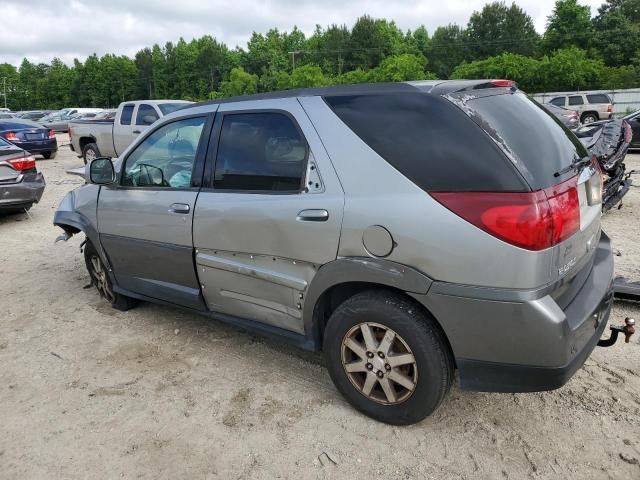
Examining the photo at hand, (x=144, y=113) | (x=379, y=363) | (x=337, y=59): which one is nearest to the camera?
(x=379, y=363)

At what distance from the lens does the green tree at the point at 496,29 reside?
75.9 metres

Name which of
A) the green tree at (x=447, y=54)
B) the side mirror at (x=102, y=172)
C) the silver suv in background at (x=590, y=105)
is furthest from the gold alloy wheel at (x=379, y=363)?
the green tree at (x=447, y=54)

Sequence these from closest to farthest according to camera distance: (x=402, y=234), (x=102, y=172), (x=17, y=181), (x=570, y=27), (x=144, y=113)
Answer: (x=402, y=234) → (x=102, y=172) → (x=17, y=181) → (x=144, y=113) → (x=570, y=27)

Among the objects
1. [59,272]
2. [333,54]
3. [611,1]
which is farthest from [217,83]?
[59,272]

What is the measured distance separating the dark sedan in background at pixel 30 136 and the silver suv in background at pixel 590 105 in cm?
2266

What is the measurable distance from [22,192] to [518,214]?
329 inches

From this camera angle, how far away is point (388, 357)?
8.92 ft

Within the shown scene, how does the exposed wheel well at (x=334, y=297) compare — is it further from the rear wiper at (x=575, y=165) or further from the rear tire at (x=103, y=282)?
the rear tire at (x=103, y=282)

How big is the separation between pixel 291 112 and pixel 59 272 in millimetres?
4106

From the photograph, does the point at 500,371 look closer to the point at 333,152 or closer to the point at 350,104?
the point at 333,152

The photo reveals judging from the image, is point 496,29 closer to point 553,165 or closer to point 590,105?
point 590,105

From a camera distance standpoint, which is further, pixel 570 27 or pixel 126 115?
pixel 570 27

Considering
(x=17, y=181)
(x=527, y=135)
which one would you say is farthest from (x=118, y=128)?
(x=527, y=135)

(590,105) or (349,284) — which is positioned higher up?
(590,105)
